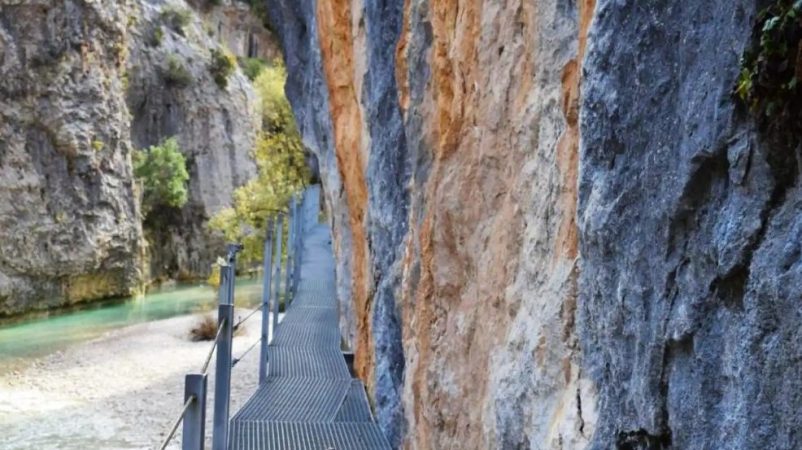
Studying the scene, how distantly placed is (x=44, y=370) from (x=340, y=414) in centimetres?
956

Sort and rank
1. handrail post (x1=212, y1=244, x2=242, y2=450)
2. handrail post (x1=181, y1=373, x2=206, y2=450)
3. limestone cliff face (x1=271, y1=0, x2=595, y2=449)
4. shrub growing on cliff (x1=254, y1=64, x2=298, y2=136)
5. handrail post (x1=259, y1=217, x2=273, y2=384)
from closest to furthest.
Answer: handrail post (x1=181, y1=373, x2=206, y2=450) → limestone cliff face (x1=271, y1=0, x2=595, y2=449) → handrail post (x1=212, y1=244, x2=242, y2=450) → handrail post (x1=259, y1=217, x2=273, y2=384) → shrub growing on cliff (x1=254, y1=64, x2=298, y2=136)

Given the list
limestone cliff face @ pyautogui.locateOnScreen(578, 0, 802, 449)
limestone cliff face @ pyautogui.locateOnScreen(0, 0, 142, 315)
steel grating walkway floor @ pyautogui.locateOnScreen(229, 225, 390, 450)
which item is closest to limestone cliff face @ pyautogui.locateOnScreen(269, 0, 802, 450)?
limestone cliff face @ pyautogui.locateOnScreen(578, 0, 802, 449)

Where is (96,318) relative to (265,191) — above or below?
below

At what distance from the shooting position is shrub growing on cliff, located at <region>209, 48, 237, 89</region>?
3278cm

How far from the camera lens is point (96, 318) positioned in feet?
70.5

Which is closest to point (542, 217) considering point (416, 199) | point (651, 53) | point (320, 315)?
point (651, 53)

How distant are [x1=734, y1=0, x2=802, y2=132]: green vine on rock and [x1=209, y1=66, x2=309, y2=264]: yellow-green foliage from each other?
18.7 meters

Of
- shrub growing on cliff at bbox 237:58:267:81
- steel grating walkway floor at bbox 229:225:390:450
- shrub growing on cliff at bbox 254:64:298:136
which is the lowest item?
steel grating walkway floor at bbox 229:225:390:450

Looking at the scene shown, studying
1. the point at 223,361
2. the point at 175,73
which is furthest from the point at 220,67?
→ the point at 223,361

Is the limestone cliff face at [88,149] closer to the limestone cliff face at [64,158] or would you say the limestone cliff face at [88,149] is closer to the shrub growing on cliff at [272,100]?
the limestone cliff face at [64,158]

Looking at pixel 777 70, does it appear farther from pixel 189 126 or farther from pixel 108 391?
pixel 189 126

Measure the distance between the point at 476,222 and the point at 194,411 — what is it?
170cm

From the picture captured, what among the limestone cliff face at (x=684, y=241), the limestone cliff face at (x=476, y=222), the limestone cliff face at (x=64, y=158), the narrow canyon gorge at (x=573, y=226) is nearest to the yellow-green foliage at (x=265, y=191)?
the limestone cliff face at (x=64, y=158)

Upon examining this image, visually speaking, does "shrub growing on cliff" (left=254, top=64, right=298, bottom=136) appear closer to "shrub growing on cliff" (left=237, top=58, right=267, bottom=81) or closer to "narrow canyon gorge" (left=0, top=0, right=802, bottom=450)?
"shrub growing on cliff" (left=237, top=58, right=267, bottom=81)
